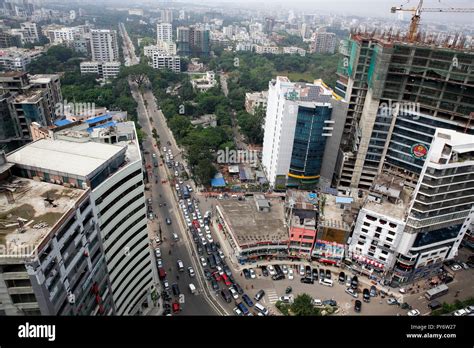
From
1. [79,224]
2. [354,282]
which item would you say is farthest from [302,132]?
[79,224]

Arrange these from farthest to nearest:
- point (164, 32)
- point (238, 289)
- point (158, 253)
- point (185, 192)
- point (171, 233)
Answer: point (164, 32) < point (185, 192) < point (171, 233) < point (158, 253) < point (238, 289)

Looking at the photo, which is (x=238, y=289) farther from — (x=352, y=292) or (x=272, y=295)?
(x=352, y=292)

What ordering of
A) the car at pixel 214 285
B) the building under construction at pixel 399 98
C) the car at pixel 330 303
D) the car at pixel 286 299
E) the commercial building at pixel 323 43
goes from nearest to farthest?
the car at pixel 330 303
the car at pixel 286 299
the car at pixel 214 285
the building under construction at pixel 399 98
the commercial building at pixel 323 43

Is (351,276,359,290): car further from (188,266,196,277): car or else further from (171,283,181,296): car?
(171,283,181,296): car

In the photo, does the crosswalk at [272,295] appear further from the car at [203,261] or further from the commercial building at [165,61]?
the commercial building at [165,61]

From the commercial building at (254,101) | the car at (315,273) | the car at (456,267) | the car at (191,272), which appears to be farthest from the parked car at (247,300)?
the commercial building at (254,101)

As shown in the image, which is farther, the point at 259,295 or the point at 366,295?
the point at 366,295

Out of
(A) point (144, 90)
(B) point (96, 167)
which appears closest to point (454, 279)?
(B) point (96, 167)
